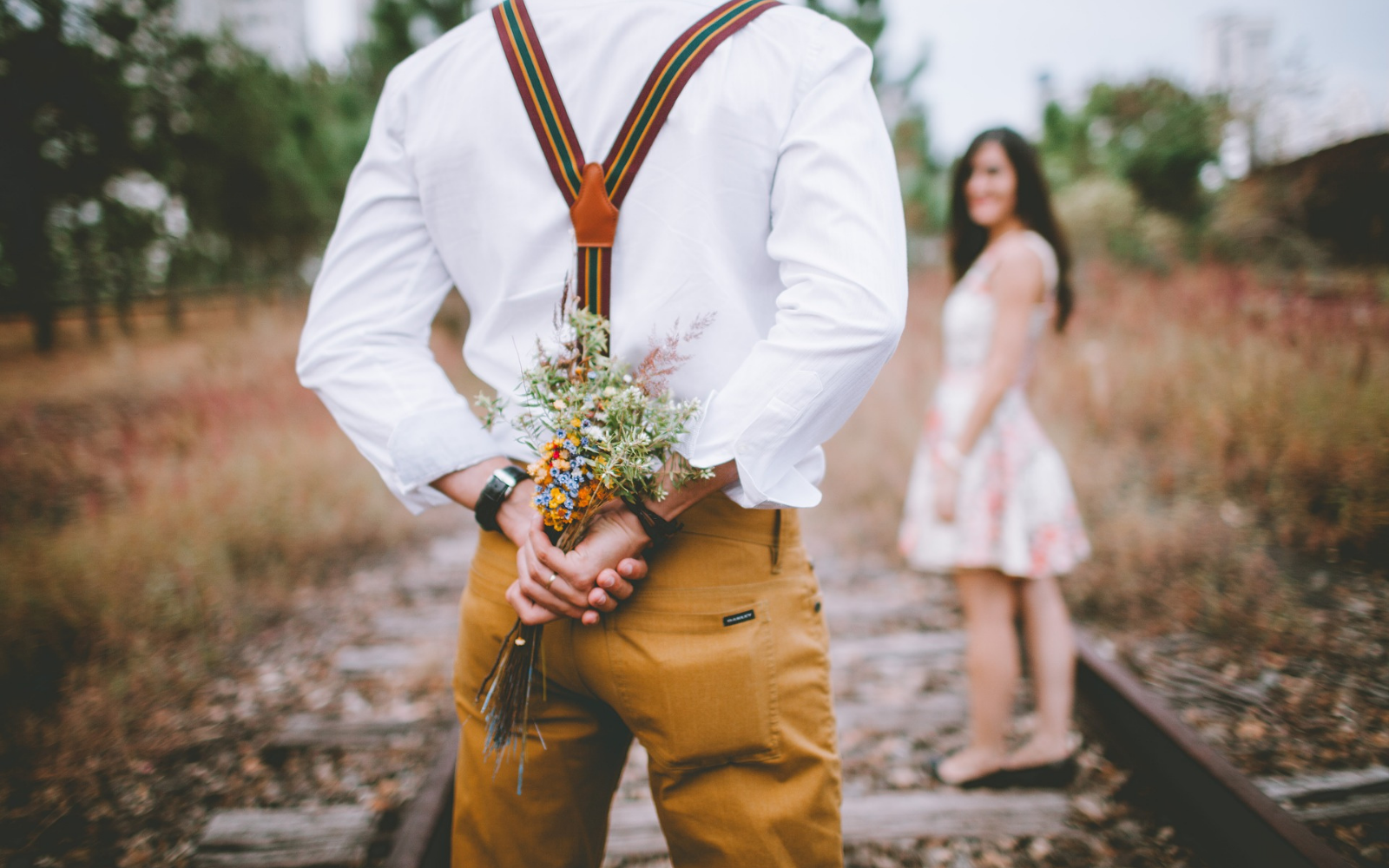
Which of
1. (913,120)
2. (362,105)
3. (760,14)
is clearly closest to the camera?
(760,14)

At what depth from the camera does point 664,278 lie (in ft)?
3.68

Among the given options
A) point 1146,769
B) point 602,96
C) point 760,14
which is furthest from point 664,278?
point 1146,769

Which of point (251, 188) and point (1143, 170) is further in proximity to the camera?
point (1143, 170)

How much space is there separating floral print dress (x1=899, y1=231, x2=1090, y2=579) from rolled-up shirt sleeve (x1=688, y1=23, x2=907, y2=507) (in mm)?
1658

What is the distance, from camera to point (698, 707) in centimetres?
111

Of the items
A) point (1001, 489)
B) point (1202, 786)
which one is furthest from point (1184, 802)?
point (1001, 489)

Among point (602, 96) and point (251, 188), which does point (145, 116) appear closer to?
point (251, 188)

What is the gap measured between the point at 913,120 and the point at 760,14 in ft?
75.4

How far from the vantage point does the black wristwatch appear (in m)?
1.21

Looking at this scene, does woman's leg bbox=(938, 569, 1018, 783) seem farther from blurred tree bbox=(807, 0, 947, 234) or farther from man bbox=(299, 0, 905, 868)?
A: blurred tree bbox=(807, 0, 947, 234)

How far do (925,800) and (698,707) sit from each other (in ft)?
6.47

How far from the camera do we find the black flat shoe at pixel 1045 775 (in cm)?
262

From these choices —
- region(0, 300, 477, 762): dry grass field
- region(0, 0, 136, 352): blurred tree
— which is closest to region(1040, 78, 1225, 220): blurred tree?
region(0, 300, 477, 762): dry grass field

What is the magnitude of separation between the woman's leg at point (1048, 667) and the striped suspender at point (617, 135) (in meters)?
2.24
